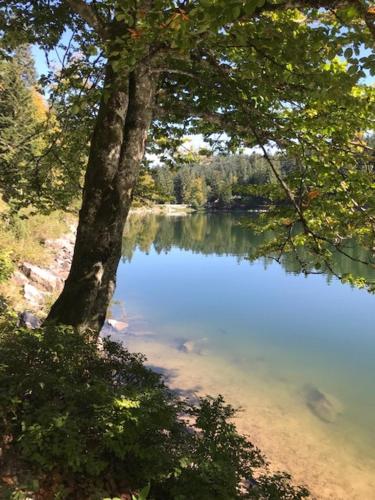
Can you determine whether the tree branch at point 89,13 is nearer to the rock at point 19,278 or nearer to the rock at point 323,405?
the rock at point 323,405

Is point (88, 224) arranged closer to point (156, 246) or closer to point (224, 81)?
point (224, 81)

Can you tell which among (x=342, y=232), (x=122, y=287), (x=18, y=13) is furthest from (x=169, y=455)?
(x=122, y=287)

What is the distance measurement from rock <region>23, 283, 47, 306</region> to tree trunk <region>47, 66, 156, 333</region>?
8.84m

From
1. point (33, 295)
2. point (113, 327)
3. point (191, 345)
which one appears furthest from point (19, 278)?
point (191, 345)

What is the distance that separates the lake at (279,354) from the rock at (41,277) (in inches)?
136

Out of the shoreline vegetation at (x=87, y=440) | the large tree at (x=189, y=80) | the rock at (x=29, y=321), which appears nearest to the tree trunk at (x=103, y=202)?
the large tree at (x=189, y=80)

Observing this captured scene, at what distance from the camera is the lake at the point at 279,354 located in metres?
9.38

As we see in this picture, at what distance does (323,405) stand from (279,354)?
391 centimetres

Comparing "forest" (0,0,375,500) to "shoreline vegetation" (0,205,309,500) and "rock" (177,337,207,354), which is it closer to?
"shoreline vegetation" (0,205,309,500)

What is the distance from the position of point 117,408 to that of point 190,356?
11266mm

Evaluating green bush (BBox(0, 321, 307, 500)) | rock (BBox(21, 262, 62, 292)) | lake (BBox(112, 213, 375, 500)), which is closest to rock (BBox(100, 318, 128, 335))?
lake (BBox(112, 213, 375, 500))

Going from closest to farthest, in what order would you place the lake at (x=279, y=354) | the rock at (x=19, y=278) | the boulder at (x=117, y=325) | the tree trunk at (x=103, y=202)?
the tree trunk at (x=103, y=202) < the lake at (x=279, y=354) < the rock at (x=19, y=278) < the boulder at (x=117, y=325)

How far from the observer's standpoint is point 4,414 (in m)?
3.49

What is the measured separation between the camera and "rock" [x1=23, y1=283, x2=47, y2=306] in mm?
13727
